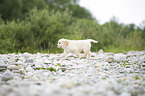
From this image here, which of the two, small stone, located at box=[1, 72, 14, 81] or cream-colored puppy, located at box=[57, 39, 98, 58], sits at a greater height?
cream-colored puppy, located at box=[57, 39, 98, 58]

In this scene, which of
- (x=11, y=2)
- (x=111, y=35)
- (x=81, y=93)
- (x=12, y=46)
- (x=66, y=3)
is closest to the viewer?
(x=81, y=93)

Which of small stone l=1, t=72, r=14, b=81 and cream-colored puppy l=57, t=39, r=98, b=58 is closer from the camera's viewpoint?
small stone l=1, t=72, r=14, b=81

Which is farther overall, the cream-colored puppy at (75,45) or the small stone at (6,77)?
the cream-colored puppy at (75,45)

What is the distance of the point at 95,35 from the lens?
26.9 ft

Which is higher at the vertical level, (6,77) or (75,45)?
(75,45)

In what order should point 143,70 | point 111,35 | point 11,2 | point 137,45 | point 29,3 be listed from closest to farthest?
1. point 143,70
2. point 137,45
3. point 111,35
4. point 11,2
5. point 29,3

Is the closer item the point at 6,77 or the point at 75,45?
the point at 6,77

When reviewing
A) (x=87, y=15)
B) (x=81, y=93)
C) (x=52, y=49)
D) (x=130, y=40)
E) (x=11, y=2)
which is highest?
(x=87, y=15)

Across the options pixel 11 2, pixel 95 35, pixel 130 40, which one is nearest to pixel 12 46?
pixel 95 35

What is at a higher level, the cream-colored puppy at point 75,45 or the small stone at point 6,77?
the cream-colored puppy at point 75,45

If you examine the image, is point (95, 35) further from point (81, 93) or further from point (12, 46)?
point (81, 93)

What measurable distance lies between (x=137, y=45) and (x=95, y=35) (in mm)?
2478

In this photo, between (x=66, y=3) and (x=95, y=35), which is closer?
(x=95, y=35)

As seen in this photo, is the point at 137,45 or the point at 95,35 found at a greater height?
the point at 95,35
